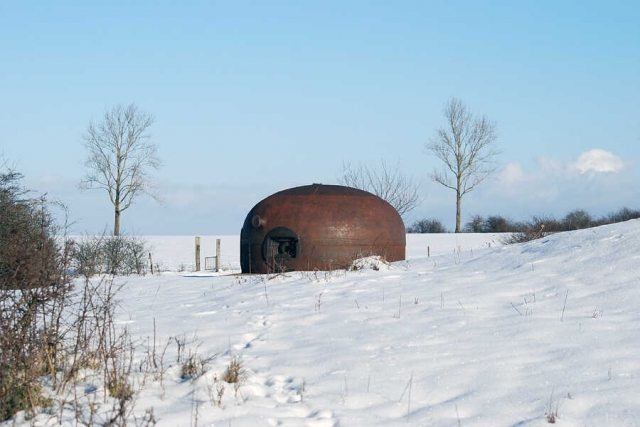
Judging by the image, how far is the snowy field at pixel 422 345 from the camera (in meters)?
4.88

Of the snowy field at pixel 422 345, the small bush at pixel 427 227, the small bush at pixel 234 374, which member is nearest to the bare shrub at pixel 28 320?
the snowy field at pixel 422 345

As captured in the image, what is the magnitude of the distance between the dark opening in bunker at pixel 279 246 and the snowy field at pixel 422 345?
4.49 meters

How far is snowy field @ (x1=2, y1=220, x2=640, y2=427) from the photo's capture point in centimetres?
488

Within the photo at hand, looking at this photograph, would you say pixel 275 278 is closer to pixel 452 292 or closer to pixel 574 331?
pixel 452 292

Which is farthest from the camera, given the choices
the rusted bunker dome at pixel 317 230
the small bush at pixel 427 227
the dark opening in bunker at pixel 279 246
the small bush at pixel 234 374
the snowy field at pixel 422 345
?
the small bush at pixel 427 227

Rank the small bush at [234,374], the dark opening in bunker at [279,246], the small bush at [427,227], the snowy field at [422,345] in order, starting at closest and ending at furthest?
the snowy field at [422,345] < the small bush at [234,374] < the dark opening in bunker at [279,246] < the small bush at [427,227]

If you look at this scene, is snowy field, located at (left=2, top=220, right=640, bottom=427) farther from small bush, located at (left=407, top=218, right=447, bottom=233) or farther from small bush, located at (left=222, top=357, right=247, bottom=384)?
small bush, located at (left=407, top=218, right=447, bottom=233)

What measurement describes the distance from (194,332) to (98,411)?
260 cm

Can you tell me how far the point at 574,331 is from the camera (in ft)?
21.1

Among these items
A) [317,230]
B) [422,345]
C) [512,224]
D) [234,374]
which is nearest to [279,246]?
[317,230]

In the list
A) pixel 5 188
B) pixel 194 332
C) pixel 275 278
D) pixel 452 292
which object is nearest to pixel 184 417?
pixel 194 332

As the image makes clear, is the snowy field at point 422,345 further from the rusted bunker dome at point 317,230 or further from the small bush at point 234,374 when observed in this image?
the rusted bunker dome at point 317,230

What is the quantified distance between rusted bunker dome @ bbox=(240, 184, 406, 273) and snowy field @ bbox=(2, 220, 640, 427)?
4195 millimetres

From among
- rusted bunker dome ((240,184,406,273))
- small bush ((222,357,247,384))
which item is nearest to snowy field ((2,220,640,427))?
small bush ((222,357,247,384))
